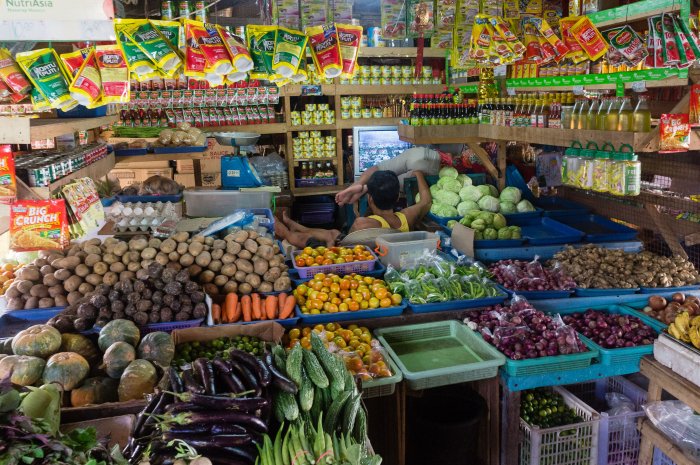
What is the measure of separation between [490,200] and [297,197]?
10.4 ft

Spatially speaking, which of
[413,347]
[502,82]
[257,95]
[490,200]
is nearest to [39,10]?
[413,347]

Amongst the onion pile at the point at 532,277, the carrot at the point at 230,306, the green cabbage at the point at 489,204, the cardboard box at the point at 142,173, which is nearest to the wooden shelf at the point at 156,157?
the cardboard box at the point at 142,173

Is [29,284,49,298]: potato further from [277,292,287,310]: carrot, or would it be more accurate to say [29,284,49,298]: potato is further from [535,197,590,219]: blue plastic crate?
[535,197,590,219]: blue plastic crate

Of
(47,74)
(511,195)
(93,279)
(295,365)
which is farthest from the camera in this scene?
(511,195)

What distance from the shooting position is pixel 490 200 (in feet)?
17.2

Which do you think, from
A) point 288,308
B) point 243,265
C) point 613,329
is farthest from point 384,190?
point 613,329

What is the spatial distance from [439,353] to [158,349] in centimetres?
165

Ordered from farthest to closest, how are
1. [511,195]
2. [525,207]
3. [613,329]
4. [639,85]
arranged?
[511,195] → [525,207] → [639,85] → [613,329]

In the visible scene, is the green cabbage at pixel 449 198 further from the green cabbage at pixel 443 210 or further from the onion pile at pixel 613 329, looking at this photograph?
the onion pile at pixel 613 329

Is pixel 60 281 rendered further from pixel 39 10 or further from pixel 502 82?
pixel 502 82

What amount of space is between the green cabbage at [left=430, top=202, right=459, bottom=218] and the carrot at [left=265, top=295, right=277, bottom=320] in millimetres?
2423

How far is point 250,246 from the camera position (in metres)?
3.76

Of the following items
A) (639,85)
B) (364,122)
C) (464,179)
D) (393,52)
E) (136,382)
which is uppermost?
(393,52)

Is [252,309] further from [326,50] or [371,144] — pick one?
[371,144]
